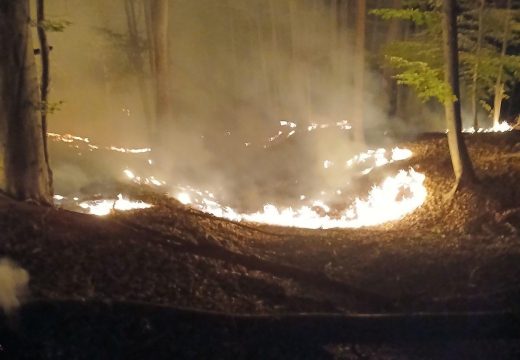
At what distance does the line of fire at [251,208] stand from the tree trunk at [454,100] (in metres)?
0.03

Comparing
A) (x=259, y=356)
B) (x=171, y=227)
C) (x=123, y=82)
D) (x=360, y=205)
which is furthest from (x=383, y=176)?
(x=123, y=82)

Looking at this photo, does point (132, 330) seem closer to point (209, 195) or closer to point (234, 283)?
point (234, 283)

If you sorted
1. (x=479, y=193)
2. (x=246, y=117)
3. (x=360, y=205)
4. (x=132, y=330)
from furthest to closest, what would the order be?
(x=246, y=117) < (x=360, y=205) < (x=479, y=193) < (x=132, y=330)

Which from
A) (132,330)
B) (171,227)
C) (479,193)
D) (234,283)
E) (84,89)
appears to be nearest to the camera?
(132,330)

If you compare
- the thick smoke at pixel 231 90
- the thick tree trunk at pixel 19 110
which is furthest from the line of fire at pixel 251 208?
the thick smoke at pixel 231 90

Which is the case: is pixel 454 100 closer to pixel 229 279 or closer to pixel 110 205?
pixel 229 279

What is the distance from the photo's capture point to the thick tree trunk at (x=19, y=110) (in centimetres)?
852

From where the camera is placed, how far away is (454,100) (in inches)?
475

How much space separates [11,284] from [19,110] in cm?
339

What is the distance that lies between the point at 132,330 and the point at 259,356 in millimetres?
Result: 1392

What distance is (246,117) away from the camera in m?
27.3

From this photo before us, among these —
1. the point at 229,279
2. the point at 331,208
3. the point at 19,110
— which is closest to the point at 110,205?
the point at 19,110

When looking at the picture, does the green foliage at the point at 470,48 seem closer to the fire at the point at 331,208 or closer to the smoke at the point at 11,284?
the fire at the point at 331,208

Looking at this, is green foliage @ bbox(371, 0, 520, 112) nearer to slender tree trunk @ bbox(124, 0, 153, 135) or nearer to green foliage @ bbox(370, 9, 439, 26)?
green foliage @ bbox(370, 9, 439, 26)
